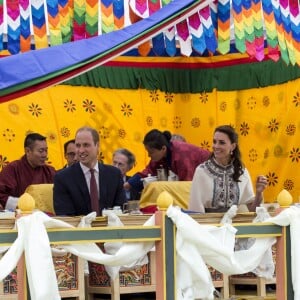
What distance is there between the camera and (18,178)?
9023 mm

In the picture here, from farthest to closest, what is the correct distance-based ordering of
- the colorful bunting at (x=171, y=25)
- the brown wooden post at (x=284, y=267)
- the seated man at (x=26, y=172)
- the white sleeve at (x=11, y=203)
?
1. the seated man at (x=26, y=172)
2. the white sleeve at (x=11, y=203)
3. the colorful bunting at (x=171, y=25)
4. the brown wooden post at (x=284, y=267)

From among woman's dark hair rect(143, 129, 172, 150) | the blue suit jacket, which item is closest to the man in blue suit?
the blue suit jacket

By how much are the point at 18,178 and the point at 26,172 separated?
0.33 ft

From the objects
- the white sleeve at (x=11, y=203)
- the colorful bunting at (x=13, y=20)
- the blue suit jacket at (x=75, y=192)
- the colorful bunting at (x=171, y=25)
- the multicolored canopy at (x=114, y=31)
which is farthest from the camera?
the white sleeve at (x=11, y=203)

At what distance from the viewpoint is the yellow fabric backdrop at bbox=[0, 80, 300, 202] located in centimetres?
1132

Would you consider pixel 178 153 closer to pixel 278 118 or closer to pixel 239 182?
pixel 239 182

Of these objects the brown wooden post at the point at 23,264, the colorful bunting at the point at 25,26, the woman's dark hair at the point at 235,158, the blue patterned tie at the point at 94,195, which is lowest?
the brown wooden post at the point at 23,264

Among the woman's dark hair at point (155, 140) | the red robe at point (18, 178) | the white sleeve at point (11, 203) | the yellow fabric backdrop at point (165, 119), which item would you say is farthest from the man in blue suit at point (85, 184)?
the yellow fabric backdrop at point (165, 119)

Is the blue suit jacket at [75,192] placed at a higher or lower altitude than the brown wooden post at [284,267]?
higher

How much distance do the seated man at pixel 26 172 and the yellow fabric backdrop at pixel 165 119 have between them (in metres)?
2.00

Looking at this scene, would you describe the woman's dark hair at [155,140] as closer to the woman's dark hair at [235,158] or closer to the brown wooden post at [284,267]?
the woman's dark hair at [235,158]

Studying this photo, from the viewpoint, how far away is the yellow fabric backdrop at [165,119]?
11320 mm

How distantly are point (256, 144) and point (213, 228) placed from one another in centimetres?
542

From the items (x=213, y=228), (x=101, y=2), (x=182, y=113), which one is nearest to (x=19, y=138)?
(x=182, y=113)
